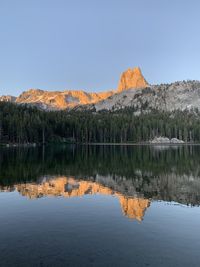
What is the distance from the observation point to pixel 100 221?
3281 cm

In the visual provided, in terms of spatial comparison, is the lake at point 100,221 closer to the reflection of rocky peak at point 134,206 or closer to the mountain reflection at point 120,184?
the reflection of rocky peak at point 134,206

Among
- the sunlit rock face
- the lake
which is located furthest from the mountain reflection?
the lake

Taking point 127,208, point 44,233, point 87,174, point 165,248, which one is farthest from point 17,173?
point 165,248

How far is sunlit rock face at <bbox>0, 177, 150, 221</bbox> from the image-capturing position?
38797mm

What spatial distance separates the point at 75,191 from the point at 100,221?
1825cm

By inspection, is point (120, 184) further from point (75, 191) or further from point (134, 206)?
point (134, 206)

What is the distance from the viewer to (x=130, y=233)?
27984mm

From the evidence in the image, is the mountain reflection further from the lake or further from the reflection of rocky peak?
the lake

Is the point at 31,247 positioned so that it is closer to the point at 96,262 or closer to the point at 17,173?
the point at 96,262

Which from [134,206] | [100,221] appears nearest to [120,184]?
[134,206]

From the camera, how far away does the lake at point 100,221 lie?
22250 millimetres

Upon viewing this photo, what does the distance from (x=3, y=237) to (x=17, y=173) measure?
43.1m

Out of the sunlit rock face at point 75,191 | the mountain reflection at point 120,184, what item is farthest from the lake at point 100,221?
the mountain reflection at point 120,184

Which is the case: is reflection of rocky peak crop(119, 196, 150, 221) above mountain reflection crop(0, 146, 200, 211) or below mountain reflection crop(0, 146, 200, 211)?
below
